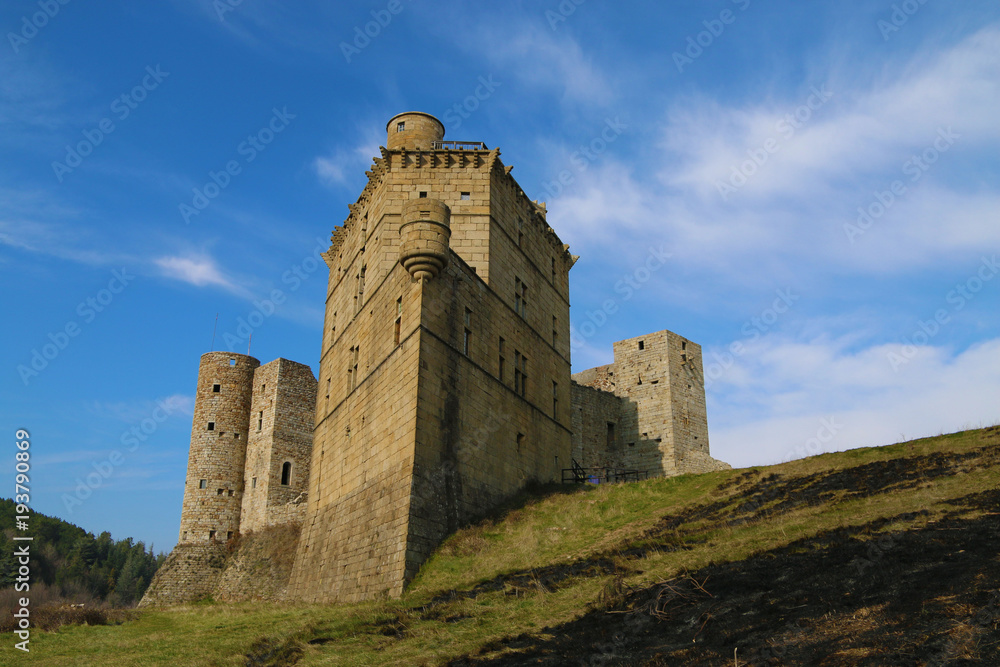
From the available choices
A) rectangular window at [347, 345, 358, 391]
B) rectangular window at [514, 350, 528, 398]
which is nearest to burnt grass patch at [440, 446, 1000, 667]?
rectangular window at [514, 350, 528, 398]

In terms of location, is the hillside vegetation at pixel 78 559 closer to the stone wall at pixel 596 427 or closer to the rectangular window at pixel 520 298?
the stone wall at pixel 596 427

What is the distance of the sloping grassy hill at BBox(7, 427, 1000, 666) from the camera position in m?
8.17

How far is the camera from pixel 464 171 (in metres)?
28.1

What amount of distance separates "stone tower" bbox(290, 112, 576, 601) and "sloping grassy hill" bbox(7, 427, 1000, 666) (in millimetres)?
1942

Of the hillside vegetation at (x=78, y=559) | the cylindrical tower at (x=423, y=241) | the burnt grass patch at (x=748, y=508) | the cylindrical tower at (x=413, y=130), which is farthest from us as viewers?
the hillside vegetation at (x=78, y=559)

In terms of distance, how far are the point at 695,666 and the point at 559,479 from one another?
21179 millimetres

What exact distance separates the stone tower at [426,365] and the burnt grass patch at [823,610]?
29.7ft

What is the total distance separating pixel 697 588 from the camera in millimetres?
11102

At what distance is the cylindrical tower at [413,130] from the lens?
3067 centimetres

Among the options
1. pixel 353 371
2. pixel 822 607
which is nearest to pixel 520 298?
pixel 353 371

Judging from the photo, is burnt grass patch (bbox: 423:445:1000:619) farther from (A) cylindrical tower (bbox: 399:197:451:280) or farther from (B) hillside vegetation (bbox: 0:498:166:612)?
→ (B) hillside vegetation (bbox: 0:498:166:612)

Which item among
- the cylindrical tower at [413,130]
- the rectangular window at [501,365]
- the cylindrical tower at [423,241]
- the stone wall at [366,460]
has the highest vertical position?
the cylindrical tower at [413,130]

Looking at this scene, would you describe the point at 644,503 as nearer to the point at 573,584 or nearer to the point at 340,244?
the point at 573,584

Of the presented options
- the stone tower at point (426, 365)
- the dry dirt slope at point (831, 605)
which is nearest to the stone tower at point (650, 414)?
the stone tower at point (426, 365)
